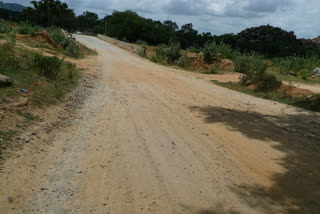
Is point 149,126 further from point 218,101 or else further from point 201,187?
point 218,101

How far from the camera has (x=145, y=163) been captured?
4402 mm

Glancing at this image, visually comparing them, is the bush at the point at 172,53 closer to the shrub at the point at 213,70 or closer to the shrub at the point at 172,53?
the shrub at the point at 172,53

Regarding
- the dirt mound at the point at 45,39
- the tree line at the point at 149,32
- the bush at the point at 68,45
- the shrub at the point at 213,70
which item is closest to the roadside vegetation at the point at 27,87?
the bush at the point at 68,45

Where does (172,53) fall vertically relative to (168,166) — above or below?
above

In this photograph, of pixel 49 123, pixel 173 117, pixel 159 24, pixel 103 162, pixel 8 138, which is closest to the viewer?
pixel 103 162

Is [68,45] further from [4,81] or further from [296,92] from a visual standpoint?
[296,92]

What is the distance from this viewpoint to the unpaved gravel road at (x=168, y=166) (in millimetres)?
3424

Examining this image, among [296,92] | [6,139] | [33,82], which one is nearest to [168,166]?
[6,139]

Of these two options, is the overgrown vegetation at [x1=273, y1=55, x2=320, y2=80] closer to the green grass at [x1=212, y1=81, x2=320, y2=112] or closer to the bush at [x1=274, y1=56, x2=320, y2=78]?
the bush at [x1=274, y1=56, x2=320, y2=78]

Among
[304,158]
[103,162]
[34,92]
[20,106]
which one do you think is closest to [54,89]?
[34,92]

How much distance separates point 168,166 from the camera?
435cm

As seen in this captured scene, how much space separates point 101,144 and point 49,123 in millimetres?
1459

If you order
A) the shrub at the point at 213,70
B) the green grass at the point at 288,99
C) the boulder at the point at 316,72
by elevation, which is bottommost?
the shrub at the point at 213,70

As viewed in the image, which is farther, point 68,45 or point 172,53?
point 172,53
